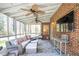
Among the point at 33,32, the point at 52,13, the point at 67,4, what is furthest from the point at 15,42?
the point at 67,4

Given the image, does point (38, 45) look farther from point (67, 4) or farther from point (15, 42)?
point (67, 4)

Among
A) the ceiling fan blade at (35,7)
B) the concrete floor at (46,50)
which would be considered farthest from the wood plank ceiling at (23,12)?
the concrete floor at (46,50)

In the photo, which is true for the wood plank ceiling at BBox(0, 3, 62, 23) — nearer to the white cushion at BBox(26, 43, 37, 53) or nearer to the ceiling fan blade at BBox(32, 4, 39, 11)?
the ceiling fan blade at BBox(32, 4, 39, 11)

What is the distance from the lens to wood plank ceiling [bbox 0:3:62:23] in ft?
9.68

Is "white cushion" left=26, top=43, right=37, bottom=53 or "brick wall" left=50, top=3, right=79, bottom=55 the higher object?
"brick wall" left=50, top=3, right=79, bottom=55

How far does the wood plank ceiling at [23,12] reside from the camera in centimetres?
295

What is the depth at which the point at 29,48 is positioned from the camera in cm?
303

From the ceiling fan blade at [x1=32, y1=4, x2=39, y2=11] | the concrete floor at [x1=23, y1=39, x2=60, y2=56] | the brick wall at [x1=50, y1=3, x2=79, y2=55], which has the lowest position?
the concrete floor at [x1=23, y1=39, x2=60, y2=56]

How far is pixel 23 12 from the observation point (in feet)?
9.87

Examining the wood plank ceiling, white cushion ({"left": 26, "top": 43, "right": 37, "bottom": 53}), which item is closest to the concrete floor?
white cushion ({"left": 26, "top": 43, "right": 37, "bottom": 53})

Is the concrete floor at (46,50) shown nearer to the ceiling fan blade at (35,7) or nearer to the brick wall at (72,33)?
the brick wall at (72,33)

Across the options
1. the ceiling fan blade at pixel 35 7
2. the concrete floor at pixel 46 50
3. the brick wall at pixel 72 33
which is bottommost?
the concrete floor at pixel 46 50

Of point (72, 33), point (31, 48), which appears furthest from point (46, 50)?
point (72, 33)

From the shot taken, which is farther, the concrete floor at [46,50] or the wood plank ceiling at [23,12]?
the concrete floor at [46,50]
